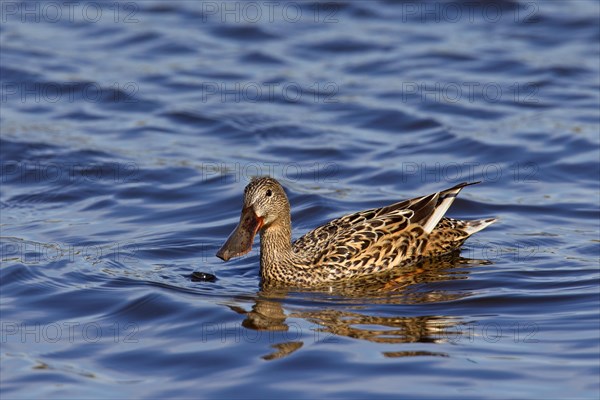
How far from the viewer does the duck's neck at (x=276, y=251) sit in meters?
11.9

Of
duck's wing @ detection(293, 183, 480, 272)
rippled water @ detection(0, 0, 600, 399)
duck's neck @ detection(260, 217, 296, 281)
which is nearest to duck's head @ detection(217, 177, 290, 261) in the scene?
duck's neck @ detection(260, 217, 296, 281)

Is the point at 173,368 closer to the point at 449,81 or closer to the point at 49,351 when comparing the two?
the point at 49,351

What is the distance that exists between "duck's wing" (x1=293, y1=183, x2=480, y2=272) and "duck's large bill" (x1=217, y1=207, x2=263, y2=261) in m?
0.63

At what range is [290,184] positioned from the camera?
1529 cm

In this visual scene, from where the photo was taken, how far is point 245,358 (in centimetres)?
985

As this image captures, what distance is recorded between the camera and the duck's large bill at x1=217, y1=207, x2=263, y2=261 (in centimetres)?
1156

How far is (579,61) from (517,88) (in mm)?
1731

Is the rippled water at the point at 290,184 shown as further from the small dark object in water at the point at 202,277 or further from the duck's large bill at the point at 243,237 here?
the duck's large bill at the point at 243,237

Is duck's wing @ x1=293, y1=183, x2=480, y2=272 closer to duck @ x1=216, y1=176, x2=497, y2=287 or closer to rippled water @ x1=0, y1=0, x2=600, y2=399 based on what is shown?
duck @ x1=216, y1=176, x2=497, y2=287

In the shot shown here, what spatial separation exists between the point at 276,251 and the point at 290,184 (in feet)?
11.2

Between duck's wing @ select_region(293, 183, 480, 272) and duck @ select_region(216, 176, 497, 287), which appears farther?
duck's wing @ select_region(293, 183, 480, 272)

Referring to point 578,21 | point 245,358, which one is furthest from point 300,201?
point 578,21

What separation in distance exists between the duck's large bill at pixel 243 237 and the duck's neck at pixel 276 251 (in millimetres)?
220

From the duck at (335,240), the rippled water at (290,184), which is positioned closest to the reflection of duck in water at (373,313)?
the rippled water at (290,184)
